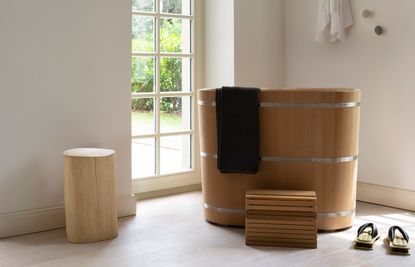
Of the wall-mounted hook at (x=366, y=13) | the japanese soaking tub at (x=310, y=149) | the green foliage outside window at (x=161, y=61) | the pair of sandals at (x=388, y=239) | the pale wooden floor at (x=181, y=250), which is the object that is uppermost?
the wall-mounted hook at (x=366, y=13)

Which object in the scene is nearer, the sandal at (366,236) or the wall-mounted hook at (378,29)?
the sandal at (366,236)

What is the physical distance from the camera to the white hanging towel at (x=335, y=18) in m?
4.12

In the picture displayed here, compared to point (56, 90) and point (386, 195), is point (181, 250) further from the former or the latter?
point (386, 195)

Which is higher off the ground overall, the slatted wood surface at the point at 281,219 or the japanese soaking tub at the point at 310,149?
the japanese soaking tub at the point at 310,149

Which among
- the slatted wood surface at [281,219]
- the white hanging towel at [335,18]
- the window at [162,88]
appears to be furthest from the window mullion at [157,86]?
the slatted wood surface at [281,219]

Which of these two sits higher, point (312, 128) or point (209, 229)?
point (312, 128)

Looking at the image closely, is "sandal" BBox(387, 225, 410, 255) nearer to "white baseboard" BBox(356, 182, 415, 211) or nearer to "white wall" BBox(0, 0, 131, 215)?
"white baseboard" BBox(356, 182, 415, 211)

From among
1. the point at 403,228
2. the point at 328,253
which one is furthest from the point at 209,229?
the point at 403,228

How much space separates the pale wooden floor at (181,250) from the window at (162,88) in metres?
0.81

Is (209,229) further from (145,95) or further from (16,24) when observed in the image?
(16,24)

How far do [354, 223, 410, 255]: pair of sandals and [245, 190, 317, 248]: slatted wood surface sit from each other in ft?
0.84

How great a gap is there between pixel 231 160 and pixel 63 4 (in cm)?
136

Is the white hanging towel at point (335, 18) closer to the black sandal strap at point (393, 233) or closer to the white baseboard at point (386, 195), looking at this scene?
the white baseboard at point (386, 195)

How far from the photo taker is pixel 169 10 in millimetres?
4367
